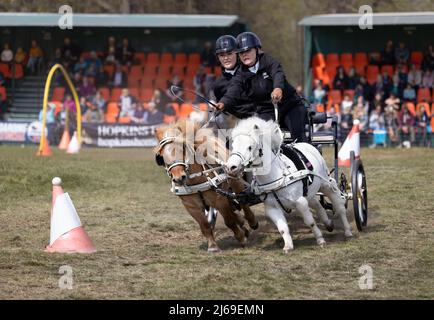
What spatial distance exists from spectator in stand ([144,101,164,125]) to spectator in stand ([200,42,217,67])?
323 centimetres

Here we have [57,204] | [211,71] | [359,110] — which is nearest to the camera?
[57,204]

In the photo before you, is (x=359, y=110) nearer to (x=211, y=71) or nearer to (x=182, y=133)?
(x=211, y=71)

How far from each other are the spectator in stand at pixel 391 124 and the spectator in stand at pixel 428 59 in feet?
9.52

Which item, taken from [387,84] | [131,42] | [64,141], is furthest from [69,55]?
[387,84]

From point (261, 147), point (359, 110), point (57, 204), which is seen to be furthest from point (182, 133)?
point (359, 110)

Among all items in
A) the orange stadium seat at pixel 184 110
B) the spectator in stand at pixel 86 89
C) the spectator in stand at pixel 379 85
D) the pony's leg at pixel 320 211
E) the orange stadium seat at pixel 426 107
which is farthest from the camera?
the spectator in stand at pixel 86 89

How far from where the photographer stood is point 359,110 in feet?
81.6

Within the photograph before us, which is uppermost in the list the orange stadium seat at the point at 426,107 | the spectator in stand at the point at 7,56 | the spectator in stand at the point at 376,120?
the spectator in stand at the point at 7,56

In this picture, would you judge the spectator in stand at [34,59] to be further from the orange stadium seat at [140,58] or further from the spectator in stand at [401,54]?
the spectator in stand at [401,54]

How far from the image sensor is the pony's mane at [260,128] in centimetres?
868

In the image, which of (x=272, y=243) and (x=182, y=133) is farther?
(x=272, y=243)

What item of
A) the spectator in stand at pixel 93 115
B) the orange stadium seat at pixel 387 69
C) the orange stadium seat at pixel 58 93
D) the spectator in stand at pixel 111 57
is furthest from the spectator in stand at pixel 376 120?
the orange stadium seat at pixel 58 93

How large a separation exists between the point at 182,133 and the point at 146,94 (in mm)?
20139

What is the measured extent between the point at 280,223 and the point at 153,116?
693 inches
